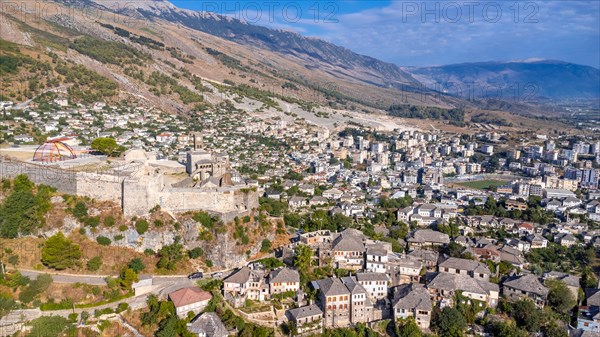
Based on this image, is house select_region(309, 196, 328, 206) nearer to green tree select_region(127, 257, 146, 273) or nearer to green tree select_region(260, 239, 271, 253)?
green tree select_region(260, 239, 271, 253)

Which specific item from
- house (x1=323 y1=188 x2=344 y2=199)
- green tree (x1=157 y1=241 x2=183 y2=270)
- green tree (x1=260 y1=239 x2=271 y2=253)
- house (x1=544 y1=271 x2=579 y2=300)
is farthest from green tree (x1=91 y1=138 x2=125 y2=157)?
house (x1=544 y1=271 x2=579 y2=300)

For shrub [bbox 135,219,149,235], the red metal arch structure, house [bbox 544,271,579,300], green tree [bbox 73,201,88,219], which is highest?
the red metal arch structure

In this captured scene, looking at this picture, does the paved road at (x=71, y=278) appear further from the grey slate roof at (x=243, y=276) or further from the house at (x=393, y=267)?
the house at (x=393, y=267)

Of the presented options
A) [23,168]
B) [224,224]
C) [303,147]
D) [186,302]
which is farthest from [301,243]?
[303,147]

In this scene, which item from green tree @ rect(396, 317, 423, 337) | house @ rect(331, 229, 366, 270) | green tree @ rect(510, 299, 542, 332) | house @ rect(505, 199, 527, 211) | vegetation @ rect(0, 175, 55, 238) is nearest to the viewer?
green tree @ rect(396, 317, 423, 337)

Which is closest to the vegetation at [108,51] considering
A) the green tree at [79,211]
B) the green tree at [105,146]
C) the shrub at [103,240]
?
the green tree at [105,146]

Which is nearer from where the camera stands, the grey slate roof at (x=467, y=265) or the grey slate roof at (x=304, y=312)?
the grey slate roof at (x=304, y=312)

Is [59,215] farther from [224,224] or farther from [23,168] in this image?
[224,224]
